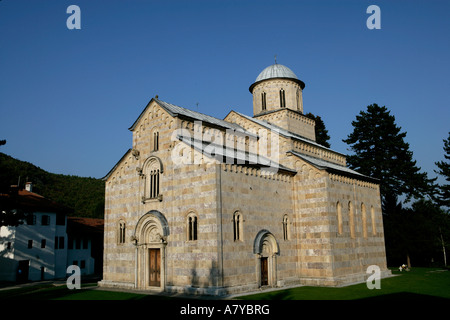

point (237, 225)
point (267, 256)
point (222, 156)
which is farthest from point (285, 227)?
point (222, 156)

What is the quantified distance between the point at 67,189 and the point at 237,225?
208ft

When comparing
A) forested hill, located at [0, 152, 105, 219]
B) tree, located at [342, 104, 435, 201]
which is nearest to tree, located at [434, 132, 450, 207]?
tree, located at [342, 104, 435, 201]

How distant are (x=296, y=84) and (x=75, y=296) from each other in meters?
24.6

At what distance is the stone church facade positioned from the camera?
2000 centimetres

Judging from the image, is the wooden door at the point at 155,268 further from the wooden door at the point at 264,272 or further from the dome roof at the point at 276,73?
the dome roof at the point at 276,73

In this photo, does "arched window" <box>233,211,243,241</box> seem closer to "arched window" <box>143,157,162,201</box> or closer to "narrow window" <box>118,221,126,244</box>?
"arched window" <box>143,157,162,201</box>

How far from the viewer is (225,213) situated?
19.9 m

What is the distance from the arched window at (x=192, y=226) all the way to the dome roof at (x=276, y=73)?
17.1m

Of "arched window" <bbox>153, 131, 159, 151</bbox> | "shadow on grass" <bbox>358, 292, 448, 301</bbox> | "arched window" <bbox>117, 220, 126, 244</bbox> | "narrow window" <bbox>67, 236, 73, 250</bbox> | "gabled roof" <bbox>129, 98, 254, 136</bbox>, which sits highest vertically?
"gabled roof" <bbox>129, 98, 254, 136</bbox>

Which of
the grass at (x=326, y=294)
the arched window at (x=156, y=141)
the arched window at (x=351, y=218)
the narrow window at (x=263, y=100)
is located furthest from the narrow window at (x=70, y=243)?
the arched window at (x=351, y=218)

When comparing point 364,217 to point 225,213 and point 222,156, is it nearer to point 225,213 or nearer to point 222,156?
point 225,213

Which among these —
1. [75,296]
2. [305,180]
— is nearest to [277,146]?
[305,180]
